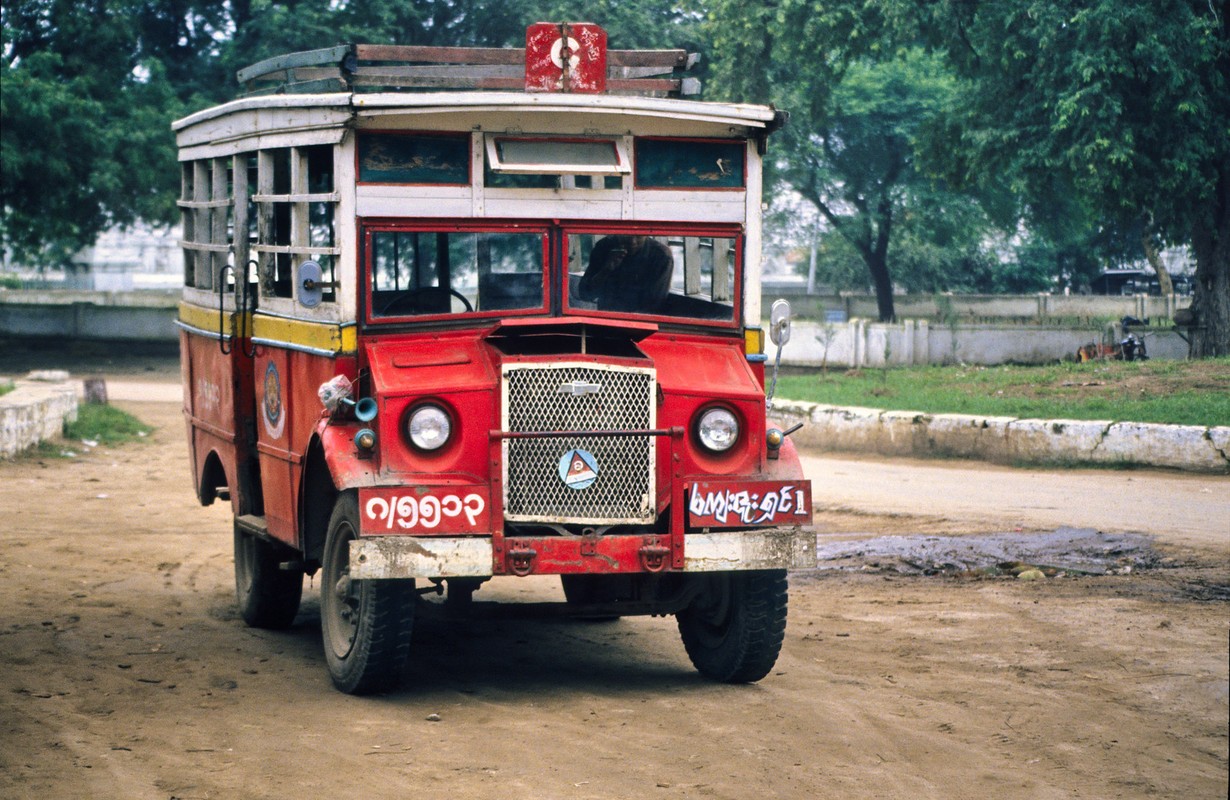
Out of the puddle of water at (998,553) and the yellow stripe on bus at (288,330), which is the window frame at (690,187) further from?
the puddle of water at (998,553)

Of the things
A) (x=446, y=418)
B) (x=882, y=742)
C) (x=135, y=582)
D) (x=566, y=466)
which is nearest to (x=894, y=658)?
(x=882, y=742)

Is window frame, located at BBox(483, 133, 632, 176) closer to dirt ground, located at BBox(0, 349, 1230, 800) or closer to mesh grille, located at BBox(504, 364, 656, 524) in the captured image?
mesh grille, located at BBox(504, 364, 656, 524)

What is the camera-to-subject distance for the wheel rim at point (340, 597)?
7.03 meters

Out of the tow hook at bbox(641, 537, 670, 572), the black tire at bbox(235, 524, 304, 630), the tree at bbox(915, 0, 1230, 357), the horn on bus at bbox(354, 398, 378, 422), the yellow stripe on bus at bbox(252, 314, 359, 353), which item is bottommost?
the black tire at bbox(235, 524, 304, 630)

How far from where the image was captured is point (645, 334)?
694cm

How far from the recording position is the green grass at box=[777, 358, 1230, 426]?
1681 cm

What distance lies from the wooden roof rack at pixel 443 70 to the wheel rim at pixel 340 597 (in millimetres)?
2406

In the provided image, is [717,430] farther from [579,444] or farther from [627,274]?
[627,274]

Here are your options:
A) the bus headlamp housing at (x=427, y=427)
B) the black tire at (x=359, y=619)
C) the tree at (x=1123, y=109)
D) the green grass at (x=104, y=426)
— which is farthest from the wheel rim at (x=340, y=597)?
the tree at (x=1123, y=109)

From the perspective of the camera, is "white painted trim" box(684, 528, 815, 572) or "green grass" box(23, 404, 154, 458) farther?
"green grass" box(23, 404, 154, 458)

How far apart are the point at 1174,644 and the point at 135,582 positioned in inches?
259

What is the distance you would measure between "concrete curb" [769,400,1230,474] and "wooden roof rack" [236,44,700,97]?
17.8 ft

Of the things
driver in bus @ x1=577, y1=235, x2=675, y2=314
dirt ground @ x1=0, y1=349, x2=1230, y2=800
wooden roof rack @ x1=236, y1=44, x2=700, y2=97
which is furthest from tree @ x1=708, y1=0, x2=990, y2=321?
driver in bus @ x1=577, y1=235, x2=675, y2=314

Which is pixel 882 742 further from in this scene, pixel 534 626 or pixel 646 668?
pixel 534 626
